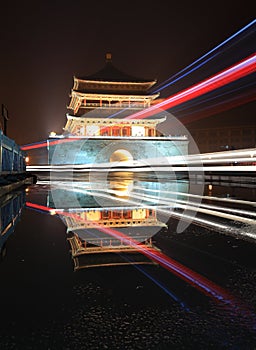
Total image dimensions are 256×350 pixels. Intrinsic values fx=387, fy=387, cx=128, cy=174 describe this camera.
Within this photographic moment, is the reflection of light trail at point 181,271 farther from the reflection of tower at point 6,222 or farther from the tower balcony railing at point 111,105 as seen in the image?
the tower balcony railing at point 111,105

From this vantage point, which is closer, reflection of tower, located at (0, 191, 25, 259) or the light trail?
reflection of tower, located at (0, 191, 25, 259)

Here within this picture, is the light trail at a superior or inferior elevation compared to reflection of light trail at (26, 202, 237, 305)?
superior

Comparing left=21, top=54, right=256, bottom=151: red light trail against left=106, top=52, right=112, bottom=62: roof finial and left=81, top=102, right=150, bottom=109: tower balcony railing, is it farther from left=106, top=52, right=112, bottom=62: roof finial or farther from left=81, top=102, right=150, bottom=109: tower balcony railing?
left=106, top=52, right=112, bottom=62: roof finial

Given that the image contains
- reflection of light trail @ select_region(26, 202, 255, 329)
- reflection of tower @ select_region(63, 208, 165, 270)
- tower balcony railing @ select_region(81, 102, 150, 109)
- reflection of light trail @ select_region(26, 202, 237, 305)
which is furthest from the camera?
tower balcony railing @ select_region(81, 102, 150, 109)

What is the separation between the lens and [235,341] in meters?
1.77

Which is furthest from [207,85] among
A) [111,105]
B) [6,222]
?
[6,222]

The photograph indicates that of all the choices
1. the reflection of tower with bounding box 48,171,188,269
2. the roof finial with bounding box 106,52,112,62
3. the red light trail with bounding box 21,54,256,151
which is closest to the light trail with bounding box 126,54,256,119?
the red light trail with bounding box 21,54,256,151

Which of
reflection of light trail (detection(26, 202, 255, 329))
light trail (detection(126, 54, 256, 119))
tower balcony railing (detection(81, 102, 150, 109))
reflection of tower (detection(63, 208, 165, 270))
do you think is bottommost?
reflection of light trail (detection(26, 202, 255, 329))

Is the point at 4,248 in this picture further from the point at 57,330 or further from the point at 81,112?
the point at 81,112

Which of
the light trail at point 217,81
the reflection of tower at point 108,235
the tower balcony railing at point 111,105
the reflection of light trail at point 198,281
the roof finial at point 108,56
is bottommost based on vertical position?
the reflection of light trail at point 198,281

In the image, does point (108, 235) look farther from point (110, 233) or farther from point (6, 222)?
point (6, 222)

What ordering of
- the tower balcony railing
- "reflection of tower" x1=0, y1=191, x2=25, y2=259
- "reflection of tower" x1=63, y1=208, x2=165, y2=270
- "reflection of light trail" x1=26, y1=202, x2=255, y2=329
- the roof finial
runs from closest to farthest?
1. "reflection of light trail" x1=26, y1=202, x2=255, y2=329
2. "reflection of tower" x1=63, y1=208, x2=165, y2=270
3. "reflection of tower" x1=0, y1=191, x2=25, y2=259
4. the tower balcony railing
5. the roof finial

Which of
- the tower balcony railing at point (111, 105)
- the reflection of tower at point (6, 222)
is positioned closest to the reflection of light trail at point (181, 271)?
the reflection of tower at point (6, 222)

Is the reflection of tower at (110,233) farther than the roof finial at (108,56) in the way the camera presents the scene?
No
